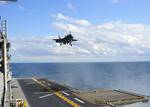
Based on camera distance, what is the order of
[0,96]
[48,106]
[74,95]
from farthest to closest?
[74,95] → [48,106] → [0,96]

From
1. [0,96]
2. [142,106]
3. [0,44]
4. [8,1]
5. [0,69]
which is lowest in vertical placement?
[142,106]

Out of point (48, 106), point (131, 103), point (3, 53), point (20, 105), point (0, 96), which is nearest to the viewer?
point (3, 53)

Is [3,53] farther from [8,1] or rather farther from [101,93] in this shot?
[101,93]

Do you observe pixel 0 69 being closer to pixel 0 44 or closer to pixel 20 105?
pixel 0 44

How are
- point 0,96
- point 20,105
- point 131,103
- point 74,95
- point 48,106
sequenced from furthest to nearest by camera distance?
1. point 74,95
2. point 131,103
3. point 48,106
4. point 20,105
5. point 0,96

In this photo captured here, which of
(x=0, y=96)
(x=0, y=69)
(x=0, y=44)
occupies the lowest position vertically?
(x=0, y=96)

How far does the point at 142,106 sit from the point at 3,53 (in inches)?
1662

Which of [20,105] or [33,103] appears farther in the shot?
[33,103]

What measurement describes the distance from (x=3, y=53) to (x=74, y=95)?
140 ft

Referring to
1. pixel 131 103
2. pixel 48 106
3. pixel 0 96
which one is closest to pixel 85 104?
pixel 48 106


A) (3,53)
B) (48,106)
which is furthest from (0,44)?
(48,106)

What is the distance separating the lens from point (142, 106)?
61781 mm

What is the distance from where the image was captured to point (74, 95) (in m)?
68.3

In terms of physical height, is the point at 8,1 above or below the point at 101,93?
above
